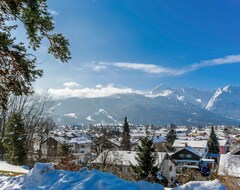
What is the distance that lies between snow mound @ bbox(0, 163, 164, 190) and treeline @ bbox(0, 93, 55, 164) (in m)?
11.5

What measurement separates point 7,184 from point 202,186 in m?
4.75

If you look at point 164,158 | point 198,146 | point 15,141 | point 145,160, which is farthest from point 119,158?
point 198,146

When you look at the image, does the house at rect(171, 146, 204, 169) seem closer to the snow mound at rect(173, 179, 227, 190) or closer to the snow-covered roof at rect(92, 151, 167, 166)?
the snow-covered roof at rect(92, 151, 167, 166)

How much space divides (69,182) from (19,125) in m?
22.2

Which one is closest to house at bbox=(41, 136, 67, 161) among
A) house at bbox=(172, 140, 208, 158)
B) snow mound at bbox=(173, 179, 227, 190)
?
house at bbox=(172, 140, 208, 158)

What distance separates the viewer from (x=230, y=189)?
707cm

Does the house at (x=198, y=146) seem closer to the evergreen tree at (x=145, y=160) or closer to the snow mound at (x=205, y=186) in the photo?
the evergreen tree at (x=145, y=160)

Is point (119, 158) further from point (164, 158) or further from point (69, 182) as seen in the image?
point (69, 182)

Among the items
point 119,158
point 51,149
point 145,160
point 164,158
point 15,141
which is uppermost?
point 15,141

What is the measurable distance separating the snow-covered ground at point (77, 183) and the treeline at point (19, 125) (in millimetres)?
11504

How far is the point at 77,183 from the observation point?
5934 mm

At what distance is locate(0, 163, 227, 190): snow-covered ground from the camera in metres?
5.46

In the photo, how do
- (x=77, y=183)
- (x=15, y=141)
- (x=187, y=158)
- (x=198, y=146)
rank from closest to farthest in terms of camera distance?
1. (x=77, y=183)
2. (x=15, y=141)
3. (x=187, y=158)
4. (x=198, y=146)

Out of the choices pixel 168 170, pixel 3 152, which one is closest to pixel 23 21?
pixel 3 152
